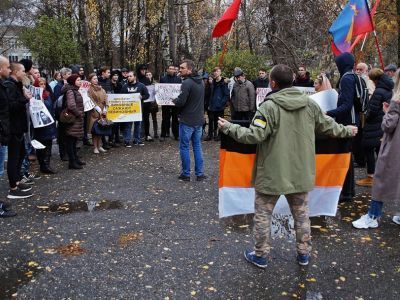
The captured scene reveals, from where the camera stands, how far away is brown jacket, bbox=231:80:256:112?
12266 millimetres

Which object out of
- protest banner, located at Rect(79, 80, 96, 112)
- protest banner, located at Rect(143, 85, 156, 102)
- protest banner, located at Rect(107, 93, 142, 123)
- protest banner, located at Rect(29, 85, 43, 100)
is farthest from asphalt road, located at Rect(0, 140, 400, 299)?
protest banner, located at Rect(143, 85, 156, 102)

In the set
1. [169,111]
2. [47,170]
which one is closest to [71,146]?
[47,170]

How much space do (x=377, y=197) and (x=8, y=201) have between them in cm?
557

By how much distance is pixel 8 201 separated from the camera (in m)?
7.18

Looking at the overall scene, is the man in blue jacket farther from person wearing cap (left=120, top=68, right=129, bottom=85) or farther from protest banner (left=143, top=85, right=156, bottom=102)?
person wearing cap (left=120, top=68, right=129, bottom=85)

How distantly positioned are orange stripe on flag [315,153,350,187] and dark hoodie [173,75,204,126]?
340 centimetres

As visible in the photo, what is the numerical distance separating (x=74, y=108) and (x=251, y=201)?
5.23 metres

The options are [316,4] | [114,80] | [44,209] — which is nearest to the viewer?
[44,209]

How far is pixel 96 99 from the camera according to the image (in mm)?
10914

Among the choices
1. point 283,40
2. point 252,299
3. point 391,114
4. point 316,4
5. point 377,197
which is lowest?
point 252,299

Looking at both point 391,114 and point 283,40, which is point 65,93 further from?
point 283,40

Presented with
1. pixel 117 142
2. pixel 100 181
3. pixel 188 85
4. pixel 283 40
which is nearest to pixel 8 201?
pixel 100 181

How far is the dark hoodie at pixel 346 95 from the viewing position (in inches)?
255

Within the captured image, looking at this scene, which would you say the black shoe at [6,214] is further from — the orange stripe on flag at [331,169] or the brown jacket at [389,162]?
the brown jacket at [389,162]
